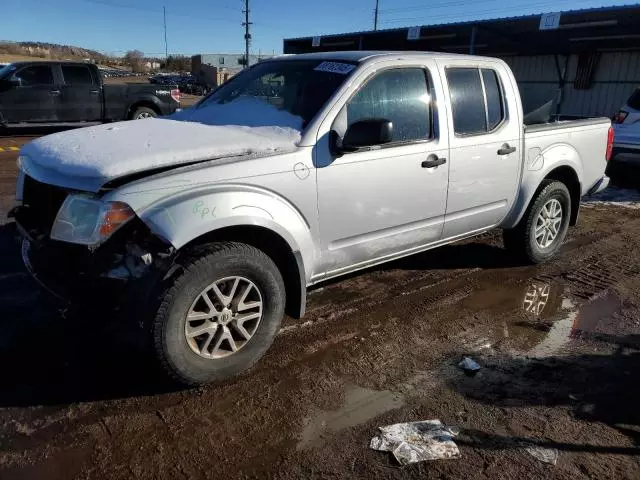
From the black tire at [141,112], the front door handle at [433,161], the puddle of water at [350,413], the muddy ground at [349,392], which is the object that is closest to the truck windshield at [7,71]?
the black tire at [141,112]

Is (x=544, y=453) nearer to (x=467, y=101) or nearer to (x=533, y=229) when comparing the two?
(x=467, y=101)

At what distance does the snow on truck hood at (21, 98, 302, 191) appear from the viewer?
2854mm

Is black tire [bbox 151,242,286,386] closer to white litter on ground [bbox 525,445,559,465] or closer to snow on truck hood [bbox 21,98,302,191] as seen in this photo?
snow on truck hood [bbox 21,98,302,191]

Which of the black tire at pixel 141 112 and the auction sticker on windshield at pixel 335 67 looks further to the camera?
the black tire at pixel 141 112

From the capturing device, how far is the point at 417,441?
2.71 meters

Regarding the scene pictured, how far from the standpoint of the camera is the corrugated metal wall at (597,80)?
677 inches

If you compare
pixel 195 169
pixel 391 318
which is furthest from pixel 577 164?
pixel 195 169

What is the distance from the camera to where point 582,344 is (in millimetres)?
Result: 3787

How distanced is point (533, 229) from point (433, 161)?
5.76 ft

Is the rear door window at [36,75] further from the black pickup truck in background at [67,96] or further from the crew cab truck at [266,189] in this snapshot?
the crew cab truck at [266,189]

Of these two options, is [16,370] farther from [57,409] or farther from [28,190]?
[28,190]

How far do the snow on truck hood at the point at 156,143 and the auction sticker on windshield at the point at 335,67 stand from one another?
18.5 inches

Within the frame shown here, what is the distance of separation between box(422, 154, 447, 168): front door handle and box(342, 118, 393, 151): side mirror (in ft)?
2.20

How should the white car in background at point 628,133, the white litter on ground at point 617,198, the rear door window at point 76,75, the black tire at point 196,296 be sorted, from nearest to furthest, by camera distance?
the black tire at point 196,296 < the white litter on ground at point 617,198 < the white car in background at point 628,133 < the rear door window at point 76,75
